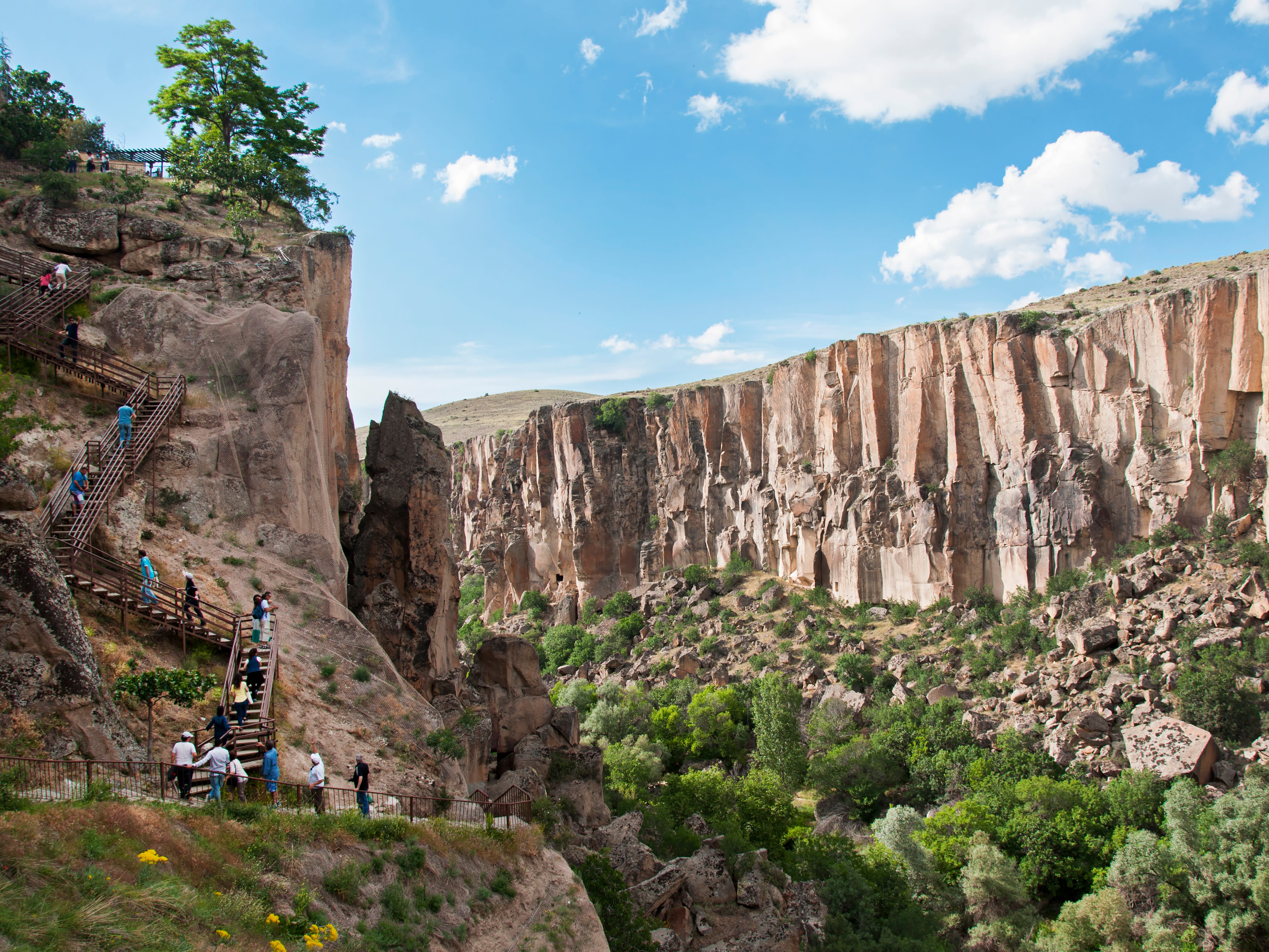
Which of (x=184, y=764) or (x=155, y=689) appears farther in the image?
(x=155, y=689)

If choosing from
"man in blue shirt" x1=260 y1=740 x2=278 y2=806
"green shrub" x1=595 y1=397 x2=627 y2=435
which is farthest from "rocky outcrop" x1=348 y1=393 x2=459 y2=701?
"green shrub" x1=595 y1=397 x2=627 y2=435

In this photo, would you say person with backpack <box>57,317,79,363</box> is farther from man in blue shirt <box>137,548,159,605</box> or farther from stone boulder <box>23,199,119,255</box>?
man in blue shirt <box>137,548,159,605</box>

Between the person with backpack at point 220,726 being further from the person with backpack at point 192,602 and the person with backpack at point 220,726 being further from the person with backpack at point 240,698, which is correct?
the person with backpack at point 192,602

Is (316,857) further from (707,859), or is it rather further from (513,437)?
(513,437)

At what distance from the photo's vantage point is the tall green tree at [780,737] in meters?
43.0

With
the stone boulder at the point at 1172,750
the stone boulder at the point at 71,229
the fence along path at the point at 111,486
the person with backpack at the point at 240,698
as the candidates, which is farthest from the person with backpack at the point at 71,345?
the stone boulder at the point at 1172,750

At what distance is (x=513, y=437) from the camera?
9150 centimetres

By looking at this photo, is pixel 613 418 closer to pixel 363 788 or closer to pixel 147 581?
pixel 147 581

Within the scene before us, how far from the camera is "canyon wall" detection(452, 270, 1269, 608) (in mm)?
42219

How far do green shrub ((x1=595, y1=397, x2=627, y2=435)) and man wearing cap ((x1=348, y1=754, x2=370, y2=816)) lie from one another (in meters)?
66.9

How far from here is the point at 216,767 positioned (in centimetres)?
1269

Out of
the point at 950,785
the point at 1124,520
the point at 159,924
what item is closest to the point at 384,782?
the point at 159,924

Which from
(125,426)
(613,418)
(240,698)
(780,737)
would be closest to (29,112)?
(125,426)

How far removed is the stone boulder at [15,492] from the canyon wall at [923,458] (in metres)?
46.0
